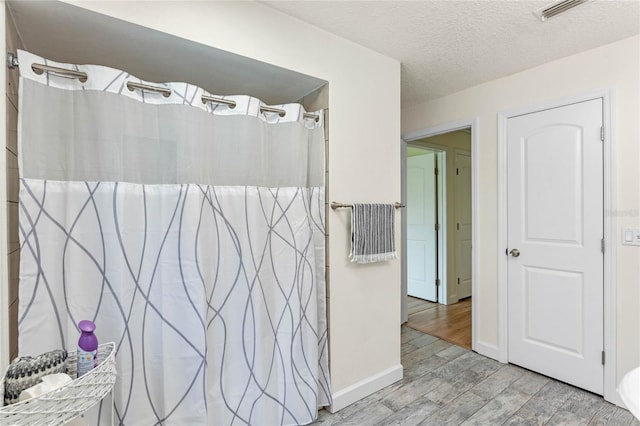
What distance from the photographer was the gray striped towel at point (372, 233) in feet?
6.59

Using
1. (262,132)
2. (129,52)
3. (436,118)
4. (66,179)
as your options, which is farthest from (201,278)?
(436,118)

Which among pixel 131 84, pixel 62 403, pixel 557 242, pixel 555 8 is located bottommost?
pixel 62 403

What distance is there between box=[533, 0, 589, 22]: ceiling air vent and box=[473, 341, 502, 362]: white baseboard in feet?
7.77

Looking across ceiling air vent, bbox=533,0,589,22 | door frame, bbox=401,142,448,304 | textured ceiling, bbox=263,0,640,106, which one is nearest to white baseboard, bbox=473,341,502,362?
door frame, bbox=401,142,448,304

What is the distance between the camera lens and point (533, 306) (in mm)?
2445

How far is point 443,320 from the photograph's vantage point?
11.7 ft

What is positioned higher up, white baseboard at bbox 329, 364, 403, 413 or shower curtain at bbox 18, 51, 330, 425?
shower curtain at bbox 18, 51, 330, 425

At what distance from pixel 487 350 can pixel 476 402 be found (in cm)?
76

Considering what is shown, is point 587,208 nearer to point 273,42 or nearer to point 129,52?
point 273,42

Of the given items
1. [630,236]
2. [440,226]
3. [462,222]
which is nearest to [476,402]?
[630,236]

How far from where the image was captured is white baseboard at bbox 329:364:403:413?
2000 mm

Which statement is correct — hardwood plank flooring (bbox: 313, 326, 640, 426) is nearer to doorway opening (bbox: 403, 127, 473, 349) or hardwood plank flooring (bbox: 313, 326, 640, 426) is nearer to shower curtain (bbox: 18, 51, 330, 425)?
shower curtain (bbox: 18, 51, 330, 425)

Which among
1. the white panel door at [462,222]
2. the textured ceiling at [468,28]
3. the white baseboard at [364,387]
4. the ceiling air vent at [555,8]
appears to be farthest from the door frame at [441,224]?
the ceiling air vent at [555,8]

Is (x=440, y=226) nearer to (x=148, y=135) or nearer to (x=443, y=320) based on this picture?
(x=443, y=320)
